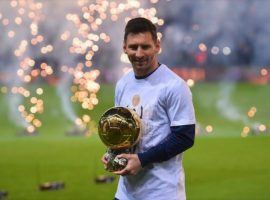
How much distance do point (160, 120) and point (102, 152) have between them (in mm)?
5143

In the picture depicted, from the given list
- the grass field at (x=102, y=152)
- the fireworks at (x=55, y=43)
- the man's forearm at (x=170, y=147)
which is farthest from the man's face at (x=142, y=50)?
the fireworks at (x=55, y=43)

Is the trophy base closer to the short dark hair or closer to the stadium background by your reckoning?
the short dark hair

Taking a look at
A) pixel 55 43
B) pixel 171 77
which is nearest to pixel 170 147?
pixel 171 77

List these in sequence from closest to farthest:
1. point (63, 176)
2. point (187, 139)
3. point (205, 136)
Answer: point (187, 139), point (63, 176), point (205, 136)

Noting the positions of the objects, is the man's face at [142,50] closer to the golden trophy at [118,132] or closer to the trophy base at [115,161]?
the golden trophy at [118,132]

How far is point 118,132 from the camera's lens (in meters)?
2.26

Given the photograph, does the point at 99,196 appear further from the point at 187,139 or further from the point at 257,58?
the point at 257,58

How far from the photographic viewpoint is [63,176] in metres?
6.18

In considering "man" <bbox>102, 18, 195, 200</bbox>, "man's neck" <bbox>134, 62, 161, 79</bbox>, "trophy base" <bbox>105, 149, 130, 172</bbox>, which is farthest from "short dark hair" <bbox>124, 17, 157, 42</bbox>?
"trophy base" <bbox>105, 149, 130, 172</bbox>

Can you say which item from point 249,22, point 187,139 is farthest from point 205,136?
point 187,139

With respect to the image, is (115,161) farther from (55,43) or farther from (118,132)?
(55,43)

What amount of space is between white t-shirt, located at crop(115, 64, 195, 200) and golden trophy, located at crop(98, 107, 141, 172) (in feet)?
0.14

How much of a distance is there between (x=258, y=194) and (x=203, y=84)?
3449 millimetres

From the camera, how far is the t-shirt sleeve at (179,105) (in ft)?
7.23
